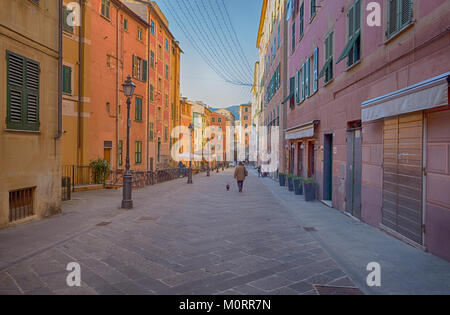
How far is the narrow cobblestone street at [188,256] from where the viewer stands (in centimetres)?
469

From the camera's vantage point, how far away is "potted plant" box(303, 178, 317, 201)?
1406 cm

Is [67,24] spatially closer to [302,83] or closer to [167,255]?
[302,83]

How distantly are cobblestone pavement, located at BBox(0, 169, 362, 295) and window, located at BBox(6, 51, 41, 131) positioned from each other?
2.60 meters

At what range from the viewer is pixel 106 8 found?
2239 centimetres

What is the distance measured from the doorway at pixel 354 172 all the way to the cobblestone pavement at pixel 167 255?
1813mm

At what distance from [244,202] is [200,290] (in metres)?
9.60

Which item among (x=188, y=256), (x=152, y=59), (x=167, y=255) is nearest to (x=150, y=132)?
(x=152, y=59)

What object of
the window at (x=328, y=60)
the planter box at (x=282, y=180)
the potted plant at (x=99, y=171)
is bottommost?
the planter box at (x=282, y=180)

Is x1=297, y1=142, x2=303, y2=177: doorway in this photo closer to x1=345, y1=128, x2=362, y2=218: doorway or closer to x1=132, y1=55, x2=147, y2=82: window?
x1=345, y1=128, x2=362, y2=218: doorway

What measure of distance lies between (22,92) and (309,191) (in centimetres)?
1048

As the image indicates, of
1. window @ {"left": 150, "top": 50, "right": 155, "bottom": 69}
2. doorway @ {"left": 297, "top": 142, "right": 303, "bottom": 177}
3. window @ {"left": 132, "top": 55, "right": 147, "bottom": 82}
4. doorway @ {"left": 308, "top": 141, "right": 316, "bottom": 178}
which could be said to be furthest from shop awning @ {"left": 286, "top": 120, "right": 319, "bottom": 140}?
window @ {"left": 150, "top": 50, "right": 155, "bottom": 69}

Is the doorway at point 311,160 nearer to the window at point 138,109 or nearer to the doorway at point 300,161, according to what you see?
the doorway at point 300,161

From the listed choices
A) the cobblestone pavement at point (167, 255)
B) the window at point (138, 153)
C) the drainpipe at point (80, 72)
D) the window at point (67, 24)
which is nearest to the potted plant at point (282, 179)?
the cobblestone pavement at point (167, 255)
